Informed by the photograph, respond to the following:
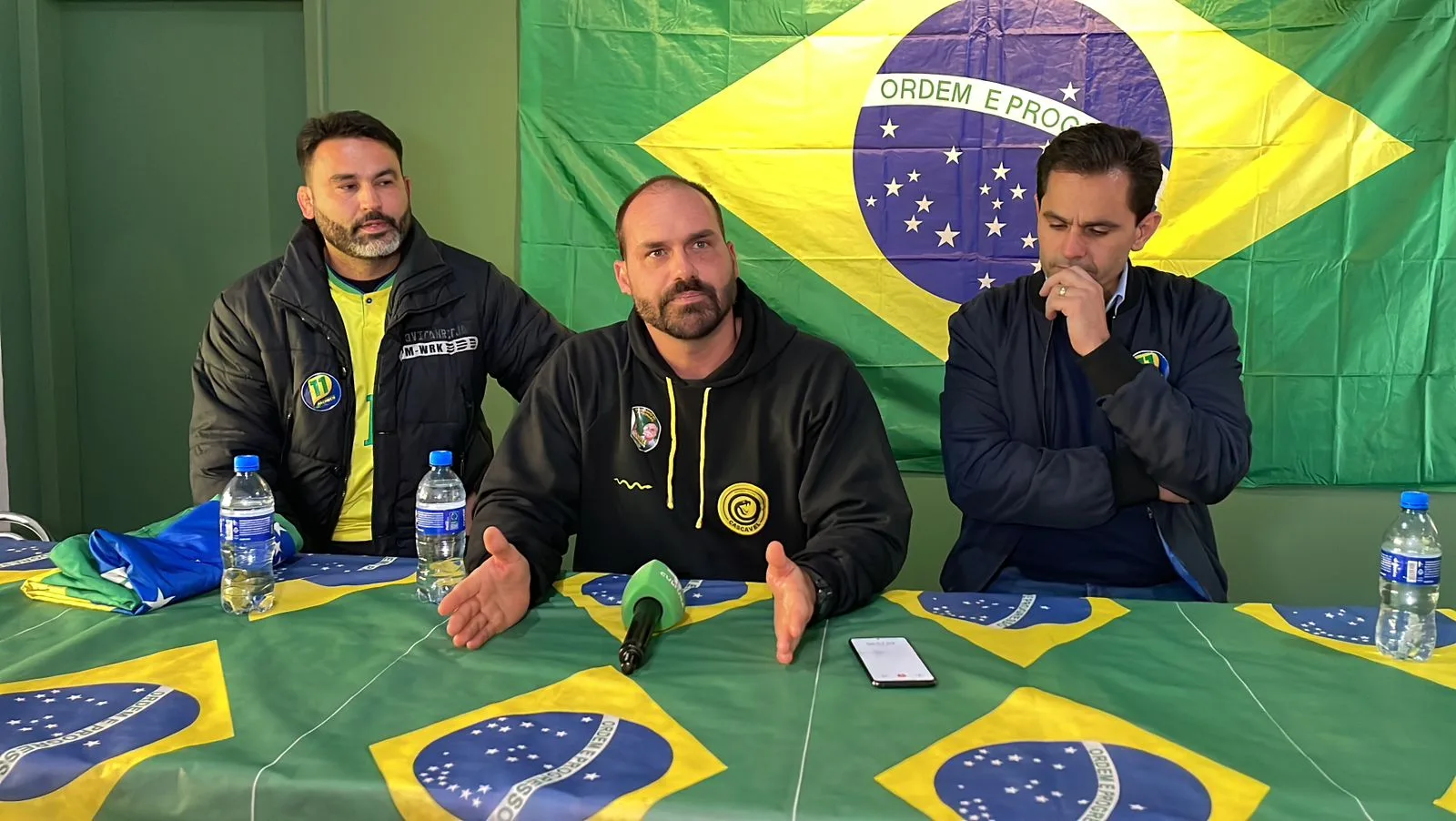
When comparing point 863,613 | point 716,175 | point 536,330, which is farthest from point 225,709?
point 716,175

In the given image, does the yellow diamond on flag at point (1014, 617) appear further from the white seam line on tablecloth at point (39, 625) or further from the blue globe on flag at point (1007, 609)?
the white seam line on tablecloth at point (39, 625)

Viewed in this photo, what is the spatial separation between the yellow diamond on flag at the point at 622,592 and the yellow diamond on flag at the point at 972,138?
1588 mm

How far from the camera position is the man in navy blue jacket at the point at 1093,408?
1.82 meters

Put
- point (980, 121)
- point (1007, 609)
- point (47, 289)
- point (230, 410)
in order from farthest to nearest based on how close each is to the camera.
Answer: point (47, 289), point (980, 121), point (230, 410), point (1007, 609)

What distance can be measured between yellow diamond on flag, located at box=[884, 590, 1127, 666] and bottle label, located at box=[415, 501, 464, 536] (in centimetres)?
67

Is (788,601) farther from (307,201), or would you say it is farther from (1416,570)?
(307,201)

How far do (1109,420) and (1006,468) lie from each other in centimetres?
20

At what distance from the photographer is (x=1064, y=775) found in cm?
99

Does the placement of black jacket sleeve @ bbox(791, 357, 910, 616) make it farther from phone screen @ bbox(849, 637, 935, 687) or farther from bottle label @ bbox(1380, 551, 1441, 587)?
bottle label @ bbox(1380, 551, 1441, 587)

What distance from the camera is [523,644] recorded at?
1.36 metres

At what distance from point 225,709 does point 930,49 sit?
2500mm

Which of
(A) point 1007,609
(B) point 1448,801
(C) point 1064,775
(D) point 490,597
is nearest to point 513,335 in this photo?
(D) point 490,597

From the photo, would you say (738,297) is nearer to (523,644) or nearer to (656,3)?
(523,644)

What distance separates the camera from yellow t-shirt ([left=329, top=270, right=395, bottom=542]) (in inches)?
88.4
